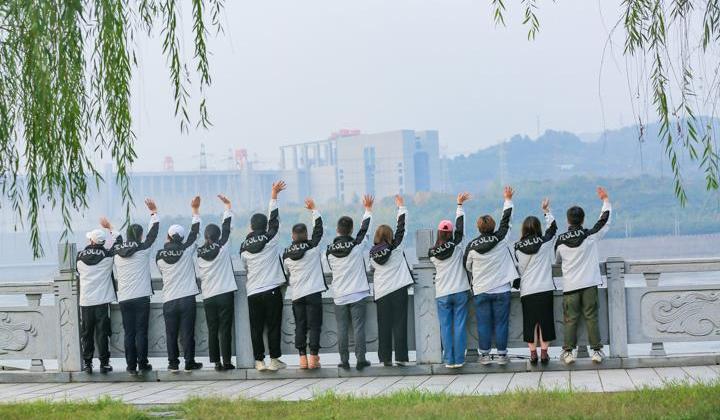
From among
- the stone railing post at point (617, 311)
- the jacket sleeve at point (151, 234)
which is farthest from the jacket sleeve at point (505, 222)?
the jacket sleeve at point (151, 234)

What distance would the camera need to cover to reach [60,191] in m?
8.49

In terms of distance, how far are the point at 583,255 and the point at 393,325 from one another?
228 cm

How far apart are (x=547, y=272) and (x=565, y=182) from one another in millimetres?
80655

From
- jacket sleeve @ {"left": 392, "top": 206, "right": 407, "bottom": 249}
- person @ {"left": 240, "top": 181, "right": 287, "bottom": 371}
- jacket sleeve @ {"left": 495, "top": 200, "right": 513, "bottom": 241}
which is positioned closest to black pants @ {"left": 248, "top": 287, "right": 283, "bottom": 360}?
person @ {"left": 240, "top": 181, "right": 287, "bottom": 371}

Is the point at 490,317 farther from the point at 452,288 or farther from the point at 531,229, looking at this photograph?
the point at 531,229

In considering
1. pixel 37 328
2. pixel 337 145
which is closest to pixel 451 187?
pixel 337 145

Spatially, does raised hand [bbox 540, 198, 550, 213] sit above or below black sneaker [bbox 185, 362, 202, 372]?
above

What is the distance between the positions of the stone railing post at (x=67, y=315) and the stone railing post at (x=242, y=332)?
6.46 ft

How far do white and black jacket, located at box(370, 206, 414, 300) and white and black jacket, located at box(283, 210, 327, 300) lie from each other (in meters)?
0.64

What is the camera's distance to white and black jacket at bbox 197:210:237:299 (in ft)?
43.9

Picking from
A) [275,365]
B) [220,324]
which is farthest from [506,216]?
[220,324]

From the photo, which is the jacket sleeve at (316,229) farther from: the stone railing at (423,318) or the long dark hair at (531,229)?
the long dark hair at (531,229)

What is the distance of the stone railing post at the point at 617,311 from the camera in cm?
1267

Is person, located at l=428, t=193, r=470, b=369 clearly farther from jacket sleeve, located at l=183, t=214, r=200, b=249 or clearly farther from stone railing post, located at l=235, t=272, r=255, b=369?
jacket sleeve, located at l=183, t=214, r=200, b=249
